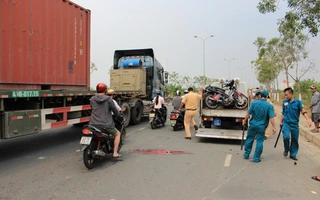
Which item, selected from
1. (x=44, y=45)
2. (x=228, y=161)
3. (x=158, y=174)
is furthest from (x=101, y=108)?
(x=228, y=161)

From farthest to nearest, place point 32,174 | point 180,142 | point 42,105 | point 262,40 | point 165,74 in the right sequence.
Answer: point 262,40
point 165,74
point 180,142
point 42,105
point 32,174

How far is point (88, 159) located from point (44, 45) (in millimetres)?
3403

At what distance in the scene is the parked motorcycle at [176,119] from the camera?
32.3 feet

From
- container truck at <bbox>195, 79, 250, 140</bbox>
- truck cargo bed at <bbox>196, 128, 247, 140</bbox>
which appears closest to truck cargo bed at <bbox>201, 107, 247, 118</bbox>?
container truck at <bbox>195, 79, 250, 140</bbox>

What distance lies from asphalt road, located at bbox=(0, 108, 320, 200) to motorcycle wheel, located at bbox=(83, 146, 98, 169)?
12cm

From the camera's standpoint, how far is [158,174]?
15.9ft

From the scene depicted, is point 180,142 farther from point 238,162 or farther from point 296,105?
point 296,105

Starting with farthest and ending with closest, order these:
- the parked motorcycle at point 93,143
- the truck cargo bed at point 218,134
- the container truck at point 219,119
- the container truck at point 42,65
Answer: the container truck at point 219,119 → the truck cargo bed at point 218,134 → the container truck at point 42,65 → the parked motorcycle at point 93,143

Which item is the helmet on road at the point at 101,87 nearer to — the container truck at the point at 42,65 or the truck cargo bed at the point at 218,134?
the container truck at the point at 42,65

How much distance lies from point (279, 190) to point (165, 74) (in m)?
11.9

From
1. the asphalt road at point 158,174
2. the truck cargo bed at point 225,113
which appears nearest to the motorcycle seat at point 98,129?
the asphalt road at point 158,174

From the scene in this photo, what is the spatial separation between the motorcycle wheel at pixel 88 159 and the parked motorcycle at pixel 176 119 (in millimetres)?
4938

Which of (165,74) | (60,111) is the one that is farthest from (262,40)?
(60,111)

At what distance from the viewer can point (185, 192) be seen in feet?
13.1
